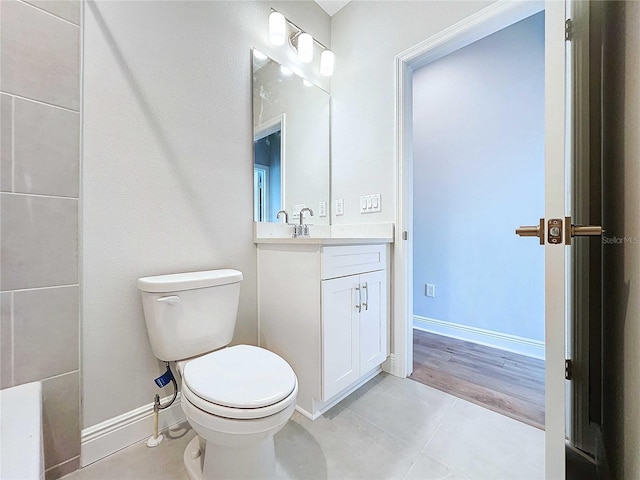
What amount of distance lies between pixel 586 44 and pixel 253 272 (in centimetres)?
165

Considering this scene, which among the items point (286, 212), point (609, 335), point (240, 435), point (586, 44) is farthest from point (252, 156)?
point (609, 335)

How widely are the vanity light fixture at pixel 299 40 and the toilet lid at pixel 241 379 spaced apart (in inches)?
68.3

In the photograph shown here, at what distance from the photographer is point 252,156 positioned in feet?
5.27

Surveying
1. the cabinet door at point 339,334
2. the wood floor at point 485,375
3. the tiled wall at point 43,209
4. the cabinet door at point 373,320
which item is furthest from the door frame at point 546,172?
the tiled wall at point 43,209

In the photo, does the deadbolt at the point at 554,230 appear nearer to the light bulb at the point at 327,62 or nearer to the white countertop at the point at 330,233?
the white countertop at the point at 330,233

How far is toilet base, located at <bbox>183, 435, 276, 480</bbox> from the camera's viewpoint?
0.91 metres

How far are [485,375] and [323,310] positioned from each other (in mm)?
1259

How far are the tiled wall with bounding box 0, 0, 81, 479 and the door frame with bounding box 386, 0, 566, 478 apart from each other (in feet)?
4.95

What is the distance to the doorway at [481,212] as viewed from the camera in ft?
6.48

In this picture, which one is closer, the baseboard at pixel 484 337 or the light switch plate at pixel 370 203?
the light switch plate at pixel 370 203

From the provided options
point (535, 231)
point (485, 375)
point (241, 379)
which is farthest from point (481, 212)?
point (241, 379)

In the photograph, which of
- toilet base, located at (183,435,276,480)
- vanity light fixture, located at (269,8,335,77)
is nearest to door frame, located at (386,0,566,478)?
vanity light fixture, located at (269,8,335,77)

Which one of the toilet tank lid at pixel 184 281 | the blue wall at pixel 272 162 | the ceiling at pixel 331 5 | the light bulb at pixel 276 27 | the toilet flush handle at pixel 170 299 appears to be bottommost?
the toilet flush handle at pixel 170 299

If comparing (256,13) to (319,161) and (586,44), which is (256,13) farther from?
(586,44)
